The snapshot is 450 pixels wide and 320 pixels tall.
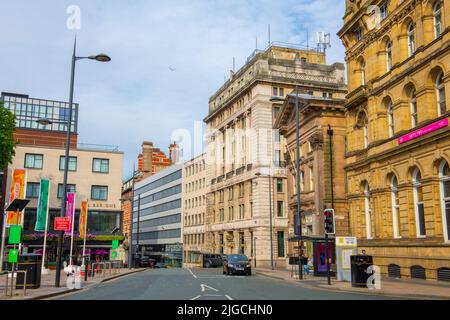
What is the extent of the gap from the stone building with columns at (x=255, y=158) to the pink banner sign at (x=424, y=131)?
29.6 meters

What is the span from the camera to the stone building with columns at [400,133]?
25203 mm

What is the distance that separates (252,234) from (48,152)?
27934 mm

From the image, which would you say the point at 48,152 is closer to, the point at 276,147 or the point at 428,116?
the point at 276,147

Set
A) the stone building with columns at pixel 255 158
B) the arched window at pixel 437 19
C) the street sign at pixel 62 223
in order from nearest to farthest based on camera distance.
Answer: the street sign at pixel 62 223, the arched window at pixel 437 19, the stone building with columns at pixel 255 158

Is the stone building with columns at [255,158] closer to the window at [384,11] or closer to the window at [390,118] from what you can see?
the window at [390,118]

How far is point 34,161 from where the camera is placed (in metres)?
57.4

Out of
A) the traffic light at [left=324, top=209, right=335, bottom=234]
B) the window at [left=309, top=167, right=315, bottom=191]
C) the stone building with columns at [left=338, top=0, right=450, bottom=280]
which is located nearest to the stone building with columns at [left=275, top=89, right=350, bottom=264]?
the window at [left=309, top=167, right=315, bottom=191]

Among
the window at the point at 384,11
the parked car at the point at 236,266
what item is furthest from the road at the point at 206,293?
the window at the point at 384,11

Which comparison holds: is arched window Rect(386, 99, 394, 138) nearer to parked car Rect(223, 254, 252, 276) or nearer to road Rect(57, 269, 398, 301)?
road Rect(57, 269, 398, 301)

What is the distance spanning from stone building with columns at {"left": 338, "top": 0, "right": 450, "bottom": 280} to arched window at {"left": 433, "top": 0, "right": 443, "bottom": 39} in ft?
0.18

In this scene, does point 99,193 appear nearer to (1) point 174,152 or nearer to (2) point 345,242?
(2) point 345,242

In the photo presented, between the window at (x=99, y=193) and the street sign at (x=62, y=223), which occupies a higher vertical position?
the window at (x=99, y=193)

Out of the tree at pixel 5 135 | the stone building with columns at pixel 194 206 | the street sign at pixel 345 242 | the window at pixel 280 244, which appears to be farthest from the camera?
the stone building with columns at pixel 194 206

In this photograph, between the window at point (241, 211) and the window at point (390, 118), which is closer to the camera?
the window at point (390, 118)
